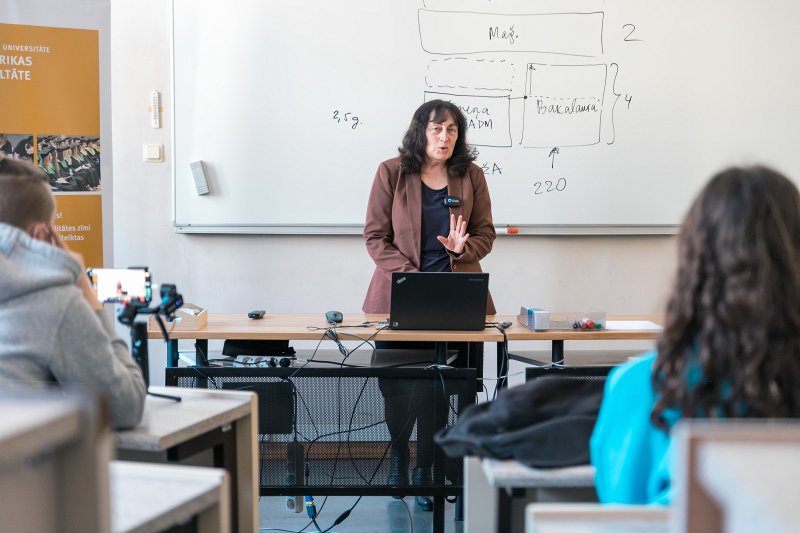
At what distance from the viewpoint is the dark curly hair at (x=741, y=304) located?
1.28 m

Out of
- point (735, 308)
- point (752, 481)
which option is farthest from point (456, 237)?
point (752, 481)

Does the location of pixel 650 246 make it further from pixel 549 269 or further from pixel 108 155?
pixel 108 155

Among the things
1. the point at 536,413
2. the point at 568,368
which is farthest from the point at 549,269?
the point at 536,413

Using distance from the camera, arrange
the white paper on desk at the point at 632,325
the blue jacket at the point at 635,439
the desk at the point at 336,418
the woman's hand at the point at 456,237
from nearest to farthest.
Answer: the blue jacket at the point at 635,439 < the desk at the point at 336,418 < the white paper on desk at the point at 632,325 < the woman's hand at the point at 456,237

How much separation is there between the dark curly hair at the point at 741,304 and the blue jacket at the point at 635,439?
0.34 feet

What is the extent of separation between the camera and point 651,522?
1.19m

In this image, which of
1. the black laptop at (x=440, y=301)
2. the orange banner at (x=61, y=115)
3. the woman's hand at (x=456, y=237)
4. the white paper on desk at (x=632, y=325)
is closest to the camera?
the black laptop at (x=440, y=301)

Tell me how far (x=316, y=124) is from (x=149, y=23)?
0.97 metres

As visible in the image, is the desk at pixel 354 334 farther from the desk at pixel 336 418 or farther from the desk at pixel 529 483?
the desk at pixel 529 483

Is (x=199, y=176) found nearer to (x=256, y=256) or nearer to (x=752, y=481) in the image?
(x=256, y=256)

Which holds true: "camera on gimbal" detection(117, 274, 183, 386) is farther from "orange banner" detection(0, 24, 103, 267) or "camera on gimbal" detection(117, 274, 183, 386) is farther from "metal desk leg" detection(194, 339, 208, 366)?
"orange banner" detection(0, 24, 103, 267)

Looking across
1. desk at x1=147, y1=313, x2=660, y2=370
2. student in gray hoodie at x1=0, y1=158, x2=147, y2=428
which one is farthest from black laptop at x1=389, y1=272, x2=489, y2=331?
student in gray hoodie at x1=0, y1=158, x2=147, y2=428

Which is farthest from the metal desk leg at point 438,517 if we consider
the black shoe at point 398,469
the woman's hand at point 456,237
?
the woman's hand at point 456,237

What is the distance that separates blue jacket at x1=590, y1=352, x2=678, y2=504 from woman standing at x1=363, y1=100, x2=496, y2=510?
6.50ft
